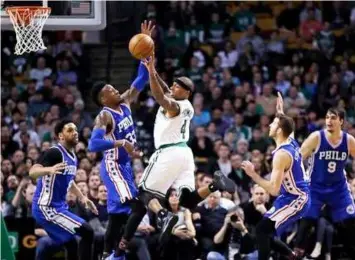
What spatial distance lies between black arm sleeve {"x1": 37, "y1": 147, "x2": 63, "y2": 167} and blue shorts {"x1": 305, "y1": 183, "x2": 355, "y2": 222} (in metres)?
3.44

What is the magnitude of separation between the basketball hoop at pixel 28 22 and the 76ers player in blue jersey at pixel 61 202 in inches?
44.5

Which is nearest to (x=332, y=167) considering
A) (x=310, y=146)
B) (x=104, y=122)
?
(x=310, y=146)

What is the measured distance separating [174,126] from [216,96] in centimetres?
819

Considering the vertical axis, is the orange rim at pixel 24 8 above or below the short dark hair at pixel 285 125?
above

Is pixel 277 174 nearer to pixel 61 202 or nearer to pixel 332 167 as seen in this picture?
pixel 332 167

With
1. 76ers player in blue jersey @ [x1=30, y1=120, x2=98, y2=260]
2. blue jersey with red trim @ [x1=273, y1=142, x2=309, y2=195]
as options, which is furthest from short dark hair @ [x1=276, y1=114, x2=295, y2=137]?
76ers player in blue jersey @ [x1=30, y1=120, x2=98, y2=260]

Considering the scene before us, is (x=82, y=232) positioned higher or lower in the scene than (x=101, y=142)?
lower

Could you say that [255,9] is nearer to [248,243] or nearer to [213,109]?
[213,109]

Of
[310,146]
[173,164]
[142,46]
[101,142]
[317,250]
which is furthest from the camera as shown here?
[317,250]

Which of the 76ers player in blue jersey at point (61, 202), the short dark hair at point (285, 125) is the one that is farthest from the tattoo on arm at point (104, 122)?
the short dark hair at point (285, 125)

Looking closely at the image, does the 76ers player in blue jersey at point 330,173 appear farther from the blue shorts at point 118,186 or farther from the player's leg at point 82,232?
the player's leg at point 82,232

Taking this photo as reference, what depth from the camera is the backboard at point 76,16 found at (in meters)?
16.4

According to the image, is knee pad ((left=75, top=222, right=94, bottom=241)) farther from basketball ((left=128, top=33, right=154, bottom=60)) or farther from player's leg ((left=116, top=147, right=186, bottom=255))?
basketball ((left=128, top=33, right=154, bottom=60))

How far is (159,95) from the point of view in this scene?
15.7 metres
